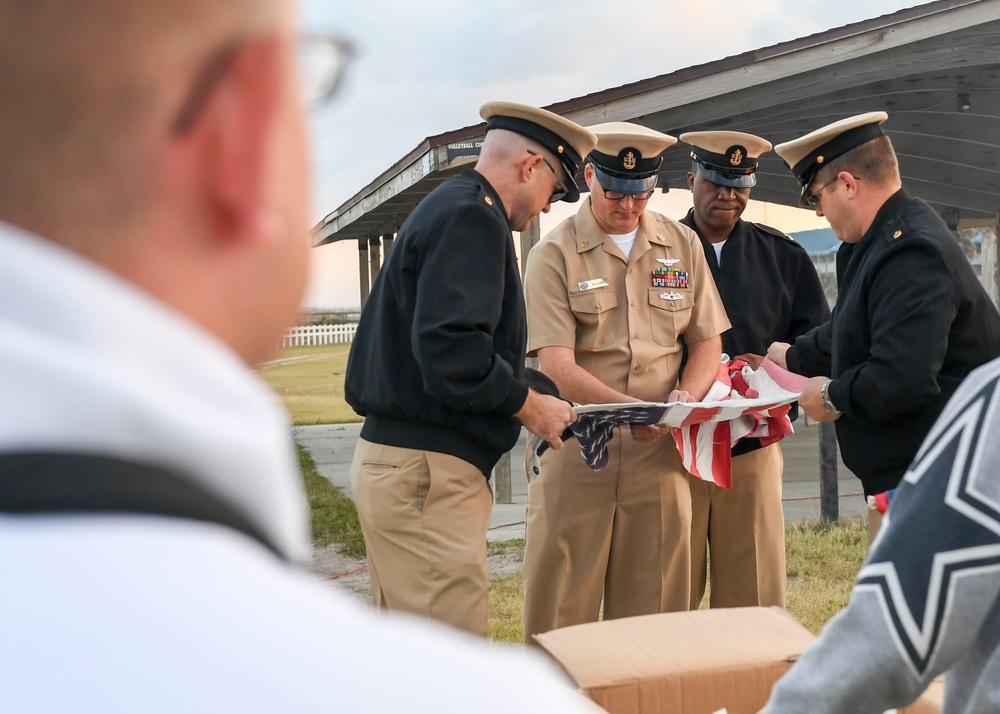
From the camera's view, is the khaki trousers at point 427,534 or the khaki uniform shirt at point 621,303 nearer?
the khaki trousers at point 427,534

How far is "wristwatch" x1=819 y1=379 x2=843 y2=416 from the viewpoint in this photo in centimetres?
331

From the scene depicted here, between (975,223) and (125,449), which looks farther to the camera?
(975,223)

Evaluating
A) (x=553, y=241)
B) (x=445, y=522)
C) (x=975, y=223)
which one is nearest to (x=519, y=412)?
(x=445, y=522)

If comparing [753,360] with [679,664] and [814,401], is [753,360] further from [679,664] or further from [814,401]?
[679,664]

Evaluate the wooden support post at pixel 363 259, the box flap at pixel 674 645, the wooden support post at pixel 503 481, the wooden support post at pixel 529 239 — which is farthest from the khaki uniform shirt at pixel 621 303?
the wooden support post at pixel 363 259

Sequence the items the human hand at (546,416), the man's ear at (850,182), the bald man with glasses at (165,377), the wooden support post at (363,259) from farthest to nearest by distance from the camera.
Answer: the wooden support post at (363,259), the man's ear at (850,182), the human hand at (546,416), the bald man with glasses at (165,377)

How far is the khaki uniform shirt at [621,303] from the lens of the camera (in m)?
3.75

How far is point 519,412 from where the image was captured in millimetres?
3145

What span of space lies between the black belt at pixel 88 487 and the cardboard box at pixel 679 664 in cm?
164

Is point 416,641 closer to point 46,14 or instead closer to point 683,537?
point 46,14

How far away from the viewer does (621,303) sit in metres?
3.79

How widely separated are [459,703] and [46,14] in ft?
1.05

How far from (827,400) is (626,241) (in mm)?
1060

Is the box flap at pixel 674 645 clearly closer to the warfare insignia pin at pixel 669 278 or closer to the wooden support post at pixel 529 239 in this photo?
the warfare insignia pin at pixel 669 278
